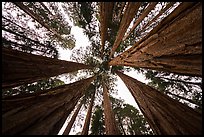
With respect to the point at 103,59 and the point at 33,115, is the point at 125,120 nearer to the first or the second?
the point at 103,59

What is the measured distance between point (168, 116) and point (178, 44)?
4.74 feet

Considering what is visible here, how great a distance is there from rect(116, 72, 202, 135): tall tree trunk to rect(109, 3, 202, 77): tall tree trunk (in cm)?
77

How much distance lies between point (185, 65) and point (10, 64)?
11.6 feet

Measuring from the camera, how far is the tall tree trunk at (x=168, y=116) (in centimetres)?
363

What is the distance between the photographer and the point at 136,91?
6.80 m

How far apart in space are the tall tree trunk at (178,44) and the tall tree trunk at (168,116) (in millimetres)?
767

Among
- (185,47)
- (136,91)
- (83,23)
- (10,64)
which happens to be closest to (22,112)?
(10,64)

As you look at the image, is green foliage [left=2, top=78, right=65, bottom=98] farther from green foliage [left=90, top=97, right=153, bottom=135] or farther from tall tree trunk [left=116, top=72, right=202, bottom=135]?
tall tree trunk [left=116, top=72, right=202, bottom=135]

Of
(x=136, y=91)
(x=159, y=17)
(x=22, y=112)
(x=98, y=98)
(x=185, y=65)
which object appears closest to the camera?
(x=22, y=112)

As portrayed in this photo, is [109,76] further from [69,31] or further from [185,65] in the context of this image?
[185,65]

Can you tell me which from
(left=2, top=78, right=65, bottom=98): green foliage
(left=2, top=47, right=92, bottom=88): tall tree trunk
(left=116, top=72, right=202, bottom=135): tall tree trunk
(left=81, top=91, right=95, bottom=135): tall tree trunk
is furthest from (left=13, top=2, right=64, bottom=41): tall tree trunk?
(left=116, top=72, right=202, bottom=135): tall tree trunk

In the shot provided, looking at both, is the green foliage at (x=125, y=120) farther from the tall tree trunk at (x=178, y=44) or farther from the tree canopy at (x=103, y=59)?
the tall tree trunk at (x=178, y=44)

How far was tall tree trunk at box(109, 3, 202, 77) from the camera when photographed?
13.5 ft

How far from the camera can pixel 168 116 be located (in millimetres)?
4262
